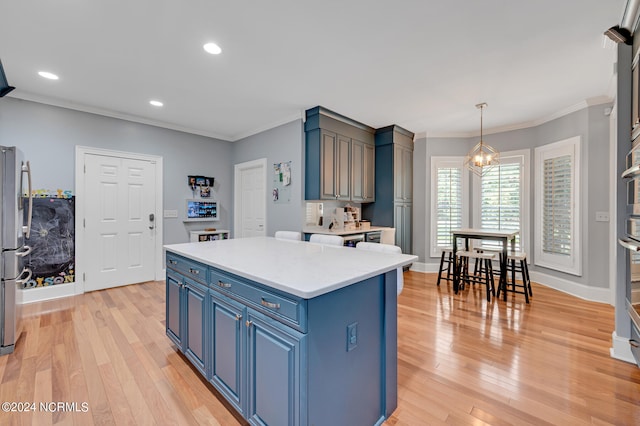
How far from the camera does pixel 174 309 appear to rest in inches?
90.0

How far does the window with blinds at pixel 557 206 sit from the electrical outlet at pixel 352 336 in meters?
4.25

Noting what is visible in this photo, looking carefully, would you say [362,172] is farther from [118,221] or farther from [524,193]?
[118,221]

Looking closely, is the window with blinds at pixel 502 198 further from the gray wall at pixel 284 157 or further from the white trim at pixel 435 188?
the gray wall at pixel 284 157

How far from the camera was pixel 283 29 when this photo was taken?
7.48 ft

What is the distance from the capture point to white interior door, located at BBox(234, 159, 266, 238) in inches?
194

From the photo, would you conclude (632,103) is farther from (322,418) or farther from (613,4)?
(322,418)

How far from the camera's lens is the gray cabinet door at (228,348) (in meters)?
1.50

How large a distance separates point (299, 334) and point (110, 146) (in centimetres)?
450

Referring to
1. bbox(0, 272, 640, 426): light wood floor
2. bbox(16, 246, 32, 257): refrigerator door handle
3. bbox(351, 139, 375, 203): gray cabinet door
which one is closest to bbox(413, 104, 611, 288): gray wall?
bbox(0, 272, 640, 426): light wood floor

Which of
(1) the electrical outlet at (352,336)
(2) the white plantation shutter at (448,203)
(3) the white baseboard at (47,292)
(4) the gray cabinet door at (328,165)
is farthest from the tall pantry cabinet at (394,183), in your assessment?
(3) the white baseboard at (47,292)

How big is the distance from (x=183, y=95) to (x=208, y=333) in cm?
307

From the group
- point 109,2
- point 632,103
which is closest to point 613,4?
point 632,103

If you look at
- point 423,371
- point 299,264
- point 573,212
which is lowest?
point 423,371

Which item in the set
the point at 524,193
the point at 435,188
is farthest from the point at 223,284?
the point at 524,193
